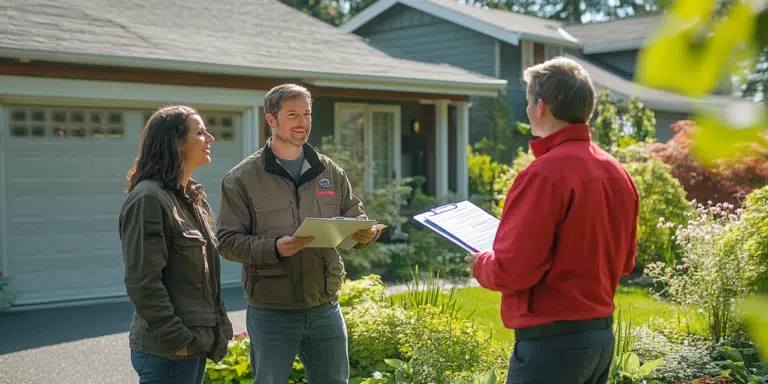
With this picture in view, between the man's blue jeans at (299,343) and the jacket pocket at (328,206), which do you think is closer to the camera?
the man's blue jeans at (299,343)

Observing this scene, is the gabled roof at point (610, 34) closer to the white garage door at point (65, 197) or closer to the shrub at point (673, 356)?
the white garage door at point (65, 197)

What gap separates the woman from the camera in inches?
123

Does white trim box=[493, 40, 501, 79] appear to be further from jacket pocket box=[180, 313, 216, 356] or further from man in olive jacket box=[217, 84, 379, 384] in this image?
jacket pocket box=[180, 313, 216, 356]

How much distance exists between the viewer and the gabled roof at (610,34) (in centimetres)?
2322

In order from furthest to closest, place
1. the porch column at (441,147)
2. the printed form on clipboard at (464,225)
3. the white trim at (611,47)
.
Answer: the white trim at (611,47) < the porch column at (441,147) < the printed form on clipboard at (464,225)

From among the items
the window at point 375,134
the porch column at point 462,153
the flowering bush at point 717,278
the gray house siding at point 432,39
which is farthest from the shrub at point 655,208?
the gray house siding at point 432,39

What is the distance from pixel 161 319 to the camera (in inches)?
122

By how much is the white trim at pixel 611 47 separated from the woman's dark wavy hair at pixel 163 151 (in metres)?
20.9

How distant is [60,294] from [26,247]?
68 cm

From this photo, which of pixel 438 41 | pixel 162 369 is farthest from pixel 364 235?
pixel 438 41

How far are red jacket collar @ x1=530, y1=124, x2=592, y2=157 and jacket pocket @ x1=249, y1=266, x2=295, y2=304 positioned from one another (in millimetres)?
1466

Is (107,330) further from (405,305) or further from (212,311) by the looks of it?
(212,311)

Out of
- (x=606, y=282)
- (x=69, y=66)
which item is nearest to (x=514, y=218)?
(x=606, y=282)

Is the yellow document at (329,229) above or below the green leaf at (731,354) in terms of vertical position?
above
